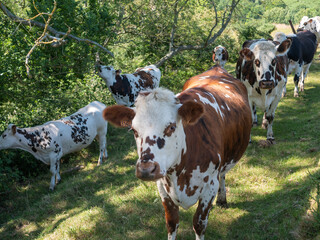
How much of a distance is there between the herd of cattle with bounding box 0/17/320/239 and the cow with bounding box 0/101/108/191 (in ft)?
0.08

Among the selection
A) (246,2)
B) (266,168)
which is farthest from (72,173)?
(246,2)

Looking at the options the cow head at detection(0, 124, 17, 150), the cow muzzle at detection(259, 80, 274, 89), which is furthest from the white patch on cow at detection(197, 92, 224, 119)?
the cow head at detection(0, 124, 17, 150)

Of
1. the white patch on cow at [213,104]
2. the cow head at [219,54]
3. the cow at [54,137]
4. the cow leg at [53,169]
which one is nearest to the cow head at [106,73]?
the cow at [54,137]

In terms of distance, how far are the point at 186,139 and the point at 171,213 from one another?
3.34ft

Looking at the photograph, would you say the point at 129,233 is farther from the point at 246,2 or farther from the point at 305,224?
the point at 246,2

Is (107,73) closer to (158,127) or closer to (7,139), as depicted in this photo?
(7,139)

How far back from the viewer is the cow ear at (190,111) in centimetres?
280

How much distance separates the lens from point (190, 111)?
284cm

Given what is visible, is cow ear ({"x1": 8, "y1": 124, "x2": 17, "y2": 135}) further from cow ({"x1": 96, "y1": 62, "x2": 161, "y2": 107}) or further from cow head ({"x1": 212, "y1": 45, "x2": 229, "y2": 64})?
cow head ({"x1": 212, "y1": 45, "x2": 229, "y2": 64})

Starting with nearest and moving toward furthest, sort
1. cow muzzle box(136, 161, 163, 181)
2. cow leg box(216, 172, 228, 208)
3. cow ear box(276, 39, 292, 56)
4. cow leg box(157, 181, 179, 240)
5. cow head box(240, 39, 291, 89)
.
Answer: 1. cow muzzle box(136, 161, 163, 181)
2. cow leg box(157, 181, 179, 240)
3. cow leg box(216, 172, 228, 208)
4. cow head box(240, 39, 291, 89)
5. cow ear box(276, 39, 292, 56)

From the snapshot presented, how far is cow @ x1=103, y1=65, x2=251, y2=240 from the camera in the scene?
2.72 m

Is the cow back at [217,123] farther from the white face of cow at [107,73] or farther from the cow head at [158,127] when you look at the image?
the white face of cow at [107,73]

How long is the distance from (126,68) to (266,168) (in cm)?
1115

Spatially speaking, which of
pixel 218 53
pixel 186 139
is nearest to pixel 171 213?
pixel 186 139
